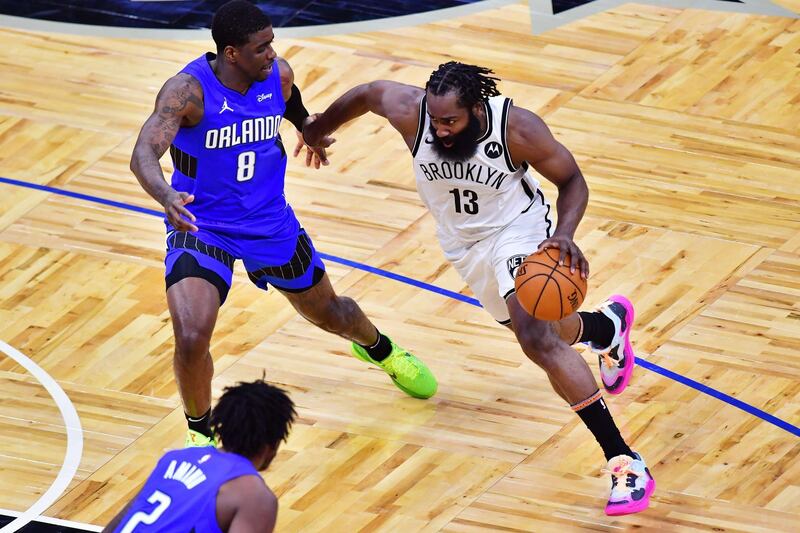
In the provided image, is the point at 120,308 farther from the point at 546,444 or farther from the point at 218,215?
the point at 546,444

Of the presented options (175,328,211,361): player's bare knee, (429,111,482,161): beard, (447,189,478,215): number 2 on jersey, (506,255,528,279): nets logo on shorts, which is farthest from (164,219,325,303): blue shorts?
(506,255,528,279): nets logo on shorts

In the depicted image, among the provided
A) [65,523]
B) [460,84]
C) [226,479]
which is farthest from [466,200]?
[226,479]

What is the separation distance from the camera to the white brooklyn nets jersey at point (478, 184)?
7301mm

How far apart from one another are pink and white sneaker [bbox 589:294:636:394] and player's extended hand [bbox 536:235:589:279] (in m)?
0.98

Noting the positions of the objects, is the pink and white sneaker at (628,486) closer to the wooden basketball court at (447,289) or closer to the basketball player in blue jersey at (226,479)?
the wooden basketball court at (447,289)

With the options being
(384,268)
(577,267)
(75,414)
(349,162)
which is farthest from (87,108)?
(577,267)

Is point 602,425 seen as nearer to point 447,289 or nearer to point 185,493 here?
point 447,289

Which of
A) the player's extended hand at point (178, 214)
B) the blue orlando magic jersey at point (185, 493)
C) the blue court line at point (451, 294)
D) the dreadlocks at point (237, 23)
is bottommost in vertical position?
the blue court line at point (451, 294)

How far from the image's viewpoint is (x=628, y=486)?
23.3 feet

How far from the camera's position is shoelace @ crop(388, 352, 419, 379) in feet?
26.4

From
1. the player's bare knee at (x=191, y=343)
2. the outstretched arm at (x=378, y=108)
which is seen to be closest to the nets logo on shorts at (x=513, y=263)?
the outstretched arm at (x=378, y=108)

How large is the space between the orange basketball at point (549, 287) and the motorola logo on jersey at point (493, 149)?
1.79 feet

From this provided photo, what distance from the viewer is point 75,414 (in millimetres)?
7938

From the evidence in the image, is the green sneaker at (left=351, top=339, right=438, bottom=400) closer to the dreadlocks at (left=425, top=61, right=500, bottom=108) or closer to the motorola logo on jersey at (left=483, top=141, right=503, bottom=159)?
the motorola logo on jersey at (left=483, top=141, right=503, bottom=159)
